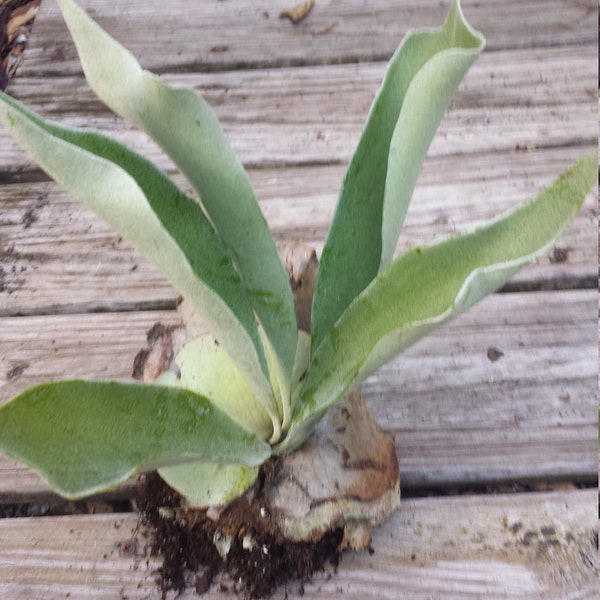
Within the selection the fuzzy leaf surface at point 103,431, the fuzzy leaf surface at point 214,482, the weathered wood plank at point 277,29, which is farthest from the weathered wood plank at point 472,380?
the weathered wood plank at point 277,29

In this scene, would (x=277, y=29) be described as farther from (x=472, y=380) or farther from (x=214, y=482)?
(x=214, y=482)

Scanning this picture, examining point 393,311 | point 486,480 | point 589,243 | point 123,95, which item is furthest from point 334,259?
point 589,243

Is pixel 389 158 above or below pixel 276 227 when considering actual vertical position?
above

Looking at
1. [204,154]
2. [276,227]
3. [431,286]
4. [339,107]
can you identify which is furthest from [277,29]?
[431,286]

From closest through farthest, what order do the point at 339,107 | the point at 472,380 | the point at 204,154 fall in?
the point at 204,154 → the point at 472,380 → the point at 339,107

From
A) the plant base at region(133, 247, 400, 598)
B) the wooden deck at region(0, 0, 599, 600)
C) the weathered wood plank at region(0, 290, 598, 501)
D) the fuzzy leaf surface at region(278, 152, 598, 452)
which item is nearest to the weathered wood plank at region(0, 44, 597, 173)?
the wooden deck at region(0, 0, 599, 600)

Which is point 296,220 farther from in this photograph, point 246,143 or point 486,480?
point 486,480
